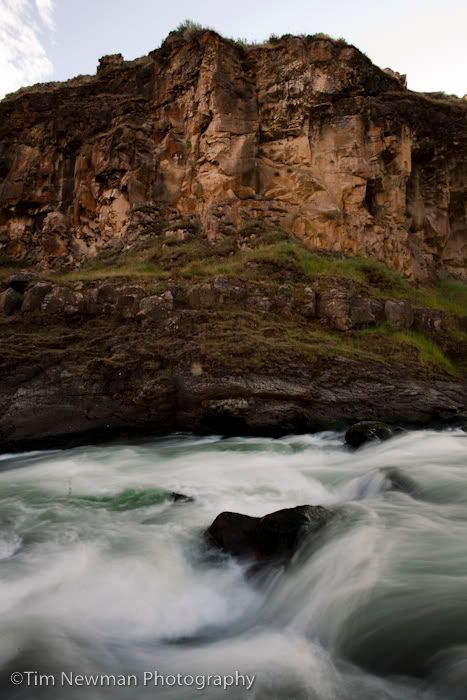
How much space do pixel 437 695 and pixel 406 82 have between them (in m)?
21.2

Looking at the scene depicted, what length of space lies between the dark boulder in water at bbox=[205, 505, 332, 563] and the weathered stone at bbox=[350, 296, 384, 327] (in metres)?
8.12

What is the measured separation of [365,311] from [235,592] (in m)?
9.32

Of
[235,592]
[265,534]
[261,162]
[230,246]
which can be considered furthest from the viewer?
[261,162]

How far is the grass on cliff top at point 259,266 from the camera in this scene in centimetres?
1303

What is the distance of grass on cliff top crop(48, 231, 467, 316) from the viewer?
13.0m

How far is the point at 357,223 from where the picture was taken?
53.0ft

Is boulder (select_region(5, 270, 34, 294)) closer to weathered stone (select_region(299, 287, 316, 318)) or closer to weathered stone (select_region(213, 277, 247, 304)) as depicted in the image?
weathered stone (select_region(213, 277, 247, 304))

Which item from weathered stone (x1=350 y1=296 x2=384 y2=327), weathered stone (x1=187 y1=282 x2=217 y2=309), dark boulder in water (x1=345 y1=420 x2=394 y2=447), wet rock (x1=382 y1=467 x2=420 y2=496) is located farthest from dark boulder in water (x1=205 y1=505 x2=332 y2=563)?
weathered stone (x1=350 y1=296 x2=384 y2=327)

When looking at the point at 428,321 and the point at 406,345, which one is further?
the point at 428,321

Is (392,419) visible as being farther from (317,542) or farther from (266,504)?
(317,542)

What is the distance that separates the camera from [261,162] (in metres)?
16.3

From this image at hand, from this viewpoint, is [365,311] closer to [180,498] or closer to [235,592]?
[180,498]

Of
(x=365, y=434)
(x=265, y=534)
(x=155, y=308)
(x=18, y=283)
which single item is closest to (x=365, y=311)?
(x=365, y=434)

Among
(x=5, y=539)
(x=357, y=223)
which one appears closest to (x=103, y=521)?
(x=5, y=539)
